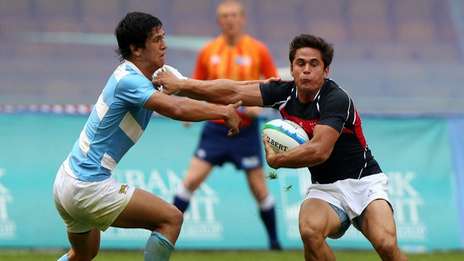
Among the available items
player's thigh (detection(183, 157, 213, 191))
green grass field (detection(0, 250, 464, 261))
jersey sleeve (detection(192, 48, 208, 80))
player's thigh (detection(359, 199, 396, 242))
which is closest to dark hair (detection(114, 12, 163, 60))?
player's thigh (detection(359, 199, 396, 242))

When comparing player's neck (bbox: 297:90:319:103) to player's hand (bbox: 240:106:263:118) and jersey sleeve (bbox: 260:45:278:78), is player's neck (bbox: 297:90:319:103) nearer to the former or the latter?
player's hand (bbox: 240:106:263:118)

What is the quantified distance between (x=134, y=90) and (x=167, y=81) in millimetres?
382

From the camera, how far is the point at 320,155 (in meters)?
8.26

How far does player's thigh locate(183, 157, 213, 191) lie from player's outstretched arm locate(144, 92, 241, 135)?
391cm

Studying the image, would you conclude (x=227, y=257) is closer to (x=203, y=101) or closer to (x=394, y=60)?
(x=203, y=101)

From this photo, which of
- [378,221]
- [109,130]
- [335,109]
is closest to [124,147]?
[109,130]

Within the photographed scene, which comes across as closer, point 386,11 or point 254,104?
point 254,104

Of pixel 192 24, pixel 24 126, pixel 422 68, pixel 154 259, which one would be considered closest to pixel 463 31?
pixel 422 68

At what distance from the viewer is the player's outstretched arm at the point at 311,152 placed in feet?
27.1

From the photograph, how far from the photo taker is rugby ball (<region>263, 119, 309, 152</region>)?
327 inches

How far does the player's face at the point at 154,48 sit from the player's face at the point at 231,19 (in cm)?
407

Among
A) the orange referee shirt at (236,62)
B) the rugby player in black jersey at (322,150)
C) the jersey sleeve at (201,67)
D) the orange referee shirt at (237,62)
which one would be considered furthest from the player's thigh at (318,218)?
the jersey sleeve at (201,67)

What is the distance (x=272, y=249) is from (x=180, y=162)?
126 cm

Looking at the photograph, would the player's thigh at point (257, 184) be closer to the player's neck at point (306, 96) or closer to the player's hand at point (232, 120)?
the player's neck at point (306, 96)
